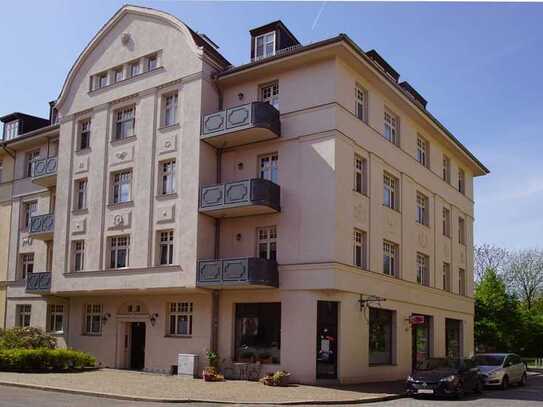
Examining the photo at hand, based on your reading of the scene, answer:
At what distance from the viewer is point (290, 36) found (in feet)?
92.5

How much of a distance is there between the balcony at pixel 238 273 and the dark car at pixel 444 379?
6.29 meters

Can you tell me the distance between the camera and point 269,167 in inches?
1052

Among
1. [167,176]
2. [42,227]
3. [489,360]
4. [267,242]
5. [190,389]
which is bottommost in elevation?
[190,389]

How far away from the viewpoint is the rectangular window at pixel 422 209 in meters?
32.7

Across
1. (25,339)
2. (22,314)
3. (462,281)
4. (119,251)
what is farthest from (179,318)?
(462,281)

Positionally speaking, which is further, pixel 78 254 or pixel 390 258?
pixel 78 254

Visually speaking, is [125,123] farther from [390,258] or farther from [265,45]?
[390,258]

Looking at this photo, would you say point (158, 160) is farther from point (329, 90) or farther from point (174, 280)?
point (329, 90)

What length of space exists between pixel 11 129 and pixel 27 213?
609 cm

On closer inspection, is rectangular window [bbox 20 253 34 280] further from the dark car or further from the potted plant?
the dark car

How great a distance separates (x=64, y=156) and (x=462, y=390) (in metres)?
21.2

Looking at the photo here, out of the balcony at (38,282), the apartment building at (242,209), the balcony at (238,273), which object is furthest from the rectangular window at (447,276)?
the balcony at (38,282)

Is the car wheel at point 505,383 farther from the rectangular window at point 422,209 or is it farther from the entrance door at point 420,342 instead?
the rectangular window at point 422,209

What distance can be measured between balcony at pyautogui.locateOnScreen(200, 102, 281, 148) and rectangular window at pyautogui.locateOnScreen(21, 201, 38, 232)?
1475cm
